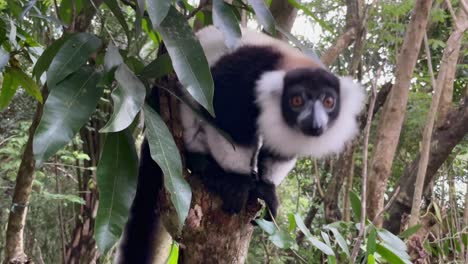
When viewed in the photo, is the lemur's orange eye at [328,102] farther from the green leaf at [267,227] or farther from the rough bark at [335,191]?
the rough bark at [335,191]

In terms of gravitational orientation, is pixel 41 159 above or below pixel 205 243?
above

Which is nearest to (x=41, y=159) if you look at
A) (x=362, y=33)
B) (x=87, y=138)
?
(x=362, y=33)

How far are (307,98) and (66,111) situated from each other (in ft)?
4.21

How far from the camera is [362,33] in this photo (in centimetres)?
418

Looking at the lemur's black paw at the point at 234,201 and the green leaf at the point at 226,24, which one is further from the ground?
the green leaf at the point at 226,24

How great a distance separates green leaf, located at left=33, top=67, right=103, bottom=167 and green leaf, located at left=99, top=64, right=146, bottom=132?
0.38 feet

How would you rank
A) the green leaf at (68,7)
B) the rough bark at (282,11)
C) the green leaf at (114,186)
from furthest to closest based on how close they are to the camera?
the rough bark at (282,11) < the green leaf at (68,7) < the green leaf at (114,186)

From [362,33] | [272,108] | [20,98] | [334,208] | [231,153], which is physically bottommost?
[334,208]

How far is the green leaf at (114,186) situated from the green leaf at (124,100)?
16cm

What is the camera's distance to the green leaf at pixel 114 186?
122cm

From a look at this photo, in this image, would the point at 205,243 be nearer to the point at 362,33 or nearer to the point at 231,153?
the point at 231,153

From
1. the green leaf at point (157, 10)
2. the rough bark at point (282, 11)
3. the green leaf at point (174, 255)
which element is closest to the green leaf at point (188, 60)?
the green leaf at point (157, 10)

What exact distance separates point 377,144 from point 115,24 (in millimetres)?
2831

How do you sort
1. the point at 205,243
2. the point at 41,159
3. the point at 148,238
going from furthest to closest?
the point at 148,238 < the point at 205,243 < the point at 41,159
